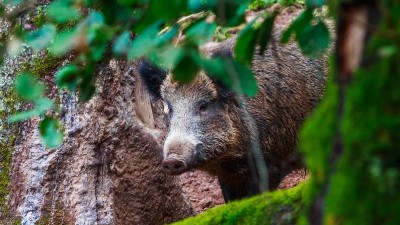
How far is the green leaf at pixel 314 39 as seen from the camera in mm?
2658

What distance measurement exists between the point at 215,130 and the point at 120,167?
3.01 feet

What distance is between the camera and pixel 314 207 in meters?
2.30

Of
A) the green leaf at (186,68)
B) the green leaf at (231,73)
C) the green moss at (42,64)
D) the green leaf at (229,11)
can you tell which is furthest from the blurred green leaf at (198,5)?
the green moss at (42,64)

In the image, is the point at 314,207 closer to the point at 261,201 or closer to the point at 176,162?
the point at 261,201

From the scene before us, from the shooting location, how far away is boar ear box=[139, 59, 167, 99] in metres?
7.26

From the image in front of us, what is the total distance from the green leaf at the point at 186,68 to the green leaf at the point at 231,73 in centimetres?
2

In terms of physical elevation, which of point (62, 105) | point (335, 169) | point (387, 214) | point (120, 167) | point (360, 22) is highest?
point (62, 105)

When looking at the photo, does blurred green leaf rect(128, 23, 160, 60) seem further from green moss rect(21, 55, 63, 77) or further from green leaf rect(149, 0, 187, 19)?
green moss rect(21, 55, 63, 77)

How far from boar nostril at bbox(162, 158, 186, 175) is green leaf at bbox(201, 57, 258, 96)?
4.00 m

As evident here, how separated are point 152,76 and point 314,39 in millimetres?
4710

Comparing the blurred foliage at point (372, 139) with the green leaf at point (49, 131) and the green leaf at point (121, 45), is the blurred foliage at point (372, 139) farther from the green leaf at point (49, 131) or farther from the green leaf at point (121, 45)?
the green leaf at point (49, 131)

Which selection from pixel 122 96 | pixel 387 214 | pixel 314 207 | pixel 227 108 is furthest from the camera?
pixel 227 108

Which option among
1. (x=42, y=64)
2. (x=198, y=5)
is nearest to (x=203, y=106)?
(x=42, y=64)

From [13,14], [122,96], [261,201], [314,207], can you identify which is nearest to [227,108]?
[122,96]
